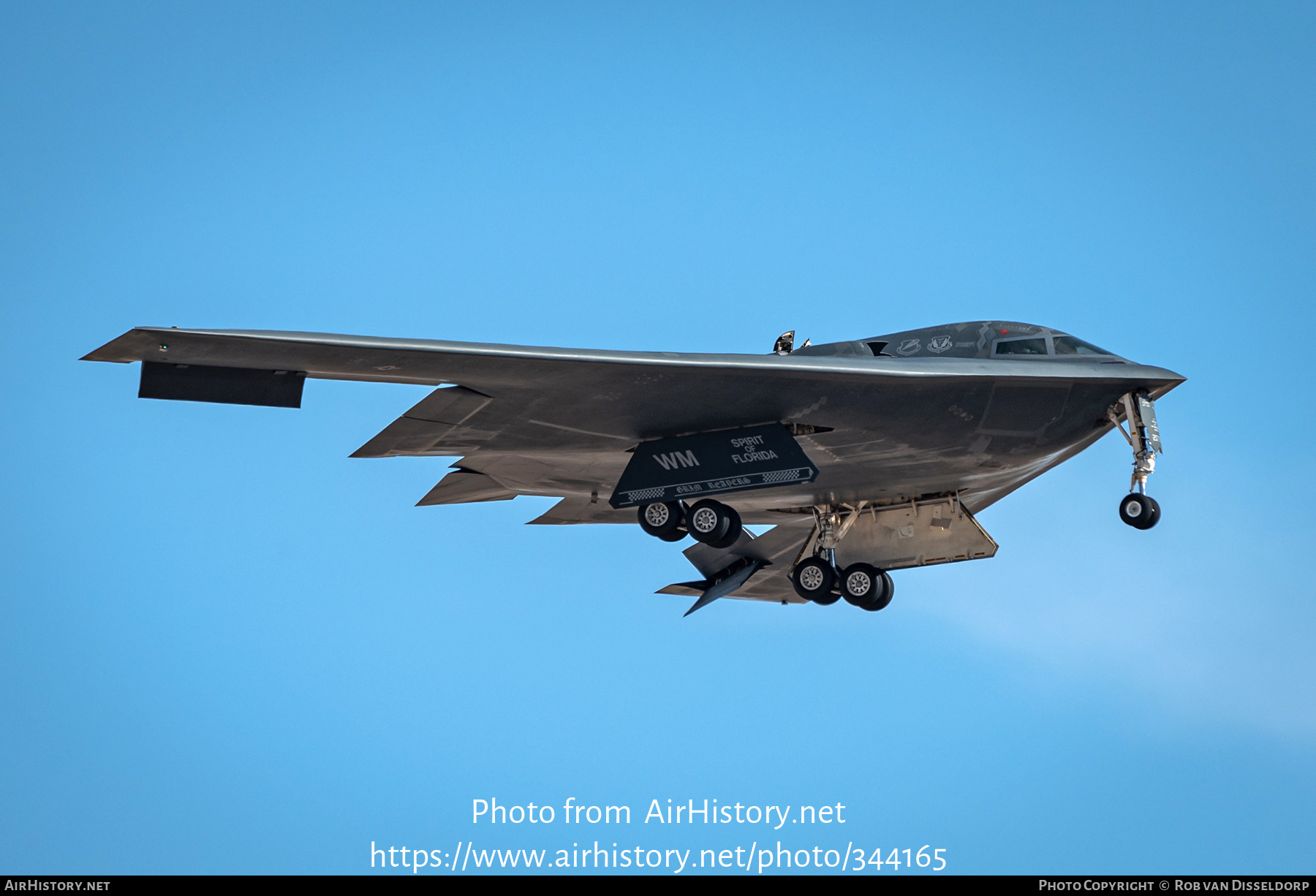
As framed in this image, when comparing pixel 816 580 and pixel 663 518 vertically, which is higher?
pixel 663 518

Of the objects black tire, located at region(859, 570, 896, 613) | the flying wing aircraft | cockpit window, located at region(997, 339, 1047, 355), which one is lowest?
black tire, located at region(859, 570, 896, 613)

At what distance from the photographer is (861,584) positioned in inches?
930

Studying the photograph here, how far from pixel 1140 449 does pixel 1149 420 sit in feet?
1.37

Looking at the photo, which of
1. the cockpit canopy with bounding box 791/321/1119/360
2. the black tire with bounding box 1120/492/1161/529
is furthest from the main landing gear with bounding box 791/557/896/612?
the black tire with bounding box 1120/492/1161/529

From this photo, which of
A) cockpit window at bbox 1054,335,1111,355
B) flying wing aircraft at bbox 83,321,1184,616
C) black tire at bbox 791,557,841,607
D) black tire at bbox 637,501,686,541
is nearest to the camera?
flying wing aircraft at bbox 83,321,1184,616

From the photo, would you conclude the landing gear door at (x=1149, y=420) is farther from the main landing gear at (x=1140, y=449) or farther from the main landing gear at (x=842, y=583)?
the main landing gear at (x=842, y=583)

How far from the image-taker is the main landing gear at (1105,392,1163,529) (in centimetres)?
1836

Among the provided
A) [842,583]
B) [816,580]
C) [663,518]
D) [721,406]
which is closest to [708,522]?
[663,518]

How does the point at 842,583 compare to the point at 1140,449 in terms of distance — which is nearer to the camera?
the point at 1140,449

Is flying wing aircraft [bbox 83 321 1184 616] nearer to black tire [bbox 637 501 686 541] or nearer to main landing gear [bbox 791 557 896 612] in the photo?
black tire [bbox 637 501 686 541]

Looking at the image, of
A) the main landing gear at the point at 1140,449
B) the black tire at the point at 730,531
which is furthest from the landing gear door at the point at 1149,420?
the black tire at the point at 730,531

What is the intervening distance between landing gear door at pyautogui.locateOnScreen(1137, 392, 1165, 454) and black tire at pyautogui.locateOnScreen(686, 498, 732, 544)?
18.3 ft

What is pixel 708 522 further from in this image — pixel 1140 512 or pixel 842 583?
pixel 1140 512

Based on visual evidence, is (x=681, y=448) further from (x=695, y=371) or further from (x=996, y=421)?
(x=996, y=421)
